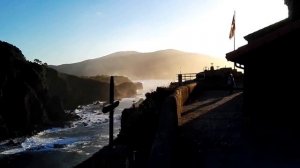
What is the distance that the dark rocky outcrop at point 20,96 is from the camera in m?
71.2

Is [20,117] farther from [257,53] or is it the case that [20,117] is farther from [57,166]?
[257,53]

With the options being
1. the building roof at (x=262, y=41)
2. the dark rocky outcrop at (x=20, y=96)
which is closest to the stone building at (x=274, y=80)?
Answer: the building roof at (x=262, y=41)

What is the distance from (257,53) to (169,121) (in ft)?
17.3

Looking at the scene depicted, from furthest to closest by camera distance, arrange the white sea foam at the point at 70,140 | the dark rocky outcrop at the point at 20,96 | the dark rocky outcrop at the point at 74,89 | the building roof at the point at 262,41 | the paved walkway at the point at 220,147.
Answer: the dark rocky outcrop at the point at 74,89, the dark rocky outcrop at the point at 20,96, the white sea foam at the point at 70,140, the building roof at the point at 262,41, the paved walkway at the point at 220,147

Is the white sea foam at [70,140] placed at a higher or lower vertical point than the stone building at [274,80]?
lower

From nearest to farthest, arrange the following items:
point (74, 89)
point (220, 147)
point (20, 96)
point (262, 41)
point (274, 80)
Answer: point (220, 147)
point (262, 41)
point (274, 80)
point (20, 96)
point (74, 89)

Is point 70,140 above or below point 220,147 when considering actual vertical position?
below

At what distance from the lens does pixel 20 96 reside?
75.8 metres

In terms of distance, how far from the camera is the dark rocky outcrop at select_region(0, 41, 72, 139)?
71.2 metres

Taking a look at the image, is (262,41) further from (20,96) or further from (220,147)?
(20,96)

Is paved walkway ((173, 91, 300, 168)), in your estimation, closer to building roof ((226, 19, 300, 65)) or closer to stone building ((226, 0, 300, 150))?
stone building ((226, 0, 300, 150))

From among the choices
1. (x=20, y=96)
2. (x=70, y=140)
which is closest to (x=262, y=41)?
(x=70, y=140)

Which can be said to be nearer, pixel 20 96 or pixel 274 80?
pixel 274 80

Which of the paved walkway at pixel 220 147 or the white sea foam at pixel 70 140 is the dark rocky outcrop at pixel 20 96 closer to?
the white sea foam at pixel 70 140
